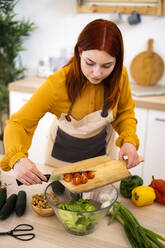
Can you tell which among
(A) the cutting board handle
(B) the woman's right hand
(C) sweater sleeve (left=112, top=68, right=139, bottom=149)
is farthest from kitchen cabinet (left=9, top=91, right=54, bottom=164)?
(B) the woman's right hand

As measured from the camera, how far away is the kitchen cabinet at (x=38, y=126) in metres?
2.79

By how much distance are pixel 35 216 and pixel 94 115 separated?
2.03ft

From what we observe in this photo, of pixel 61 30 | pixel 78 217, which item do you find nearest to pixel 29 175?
pixel 78 217

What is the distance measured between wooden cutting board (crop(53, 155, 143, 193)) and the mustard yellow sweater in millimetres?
203

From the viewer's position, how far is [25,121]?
4.34 feet

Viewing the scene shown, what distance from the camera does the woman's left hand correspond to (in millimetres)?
1220

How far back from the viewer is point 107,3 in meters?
2.80

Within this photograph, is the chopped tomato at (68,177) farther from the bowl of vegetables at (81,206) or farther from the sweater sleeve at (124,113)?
the sweater sleeve at (124,113)

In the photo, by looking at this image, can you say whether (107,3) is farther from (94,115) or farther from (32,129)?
(32,129)

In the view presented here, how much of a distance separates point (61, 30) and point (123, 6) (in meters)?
0.73

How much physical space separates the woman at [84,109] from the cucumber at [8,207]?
0.12 m

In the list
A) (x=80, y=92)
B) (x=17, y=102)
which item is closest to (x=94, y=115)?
(x=80, y=92)

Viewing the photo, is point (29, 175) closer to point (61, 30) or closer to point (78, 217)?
point (78, 217)

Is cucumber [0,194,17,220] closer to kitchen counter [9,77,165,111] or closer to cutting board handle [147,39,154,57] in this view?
kitchen counter [9,77,165,111]
